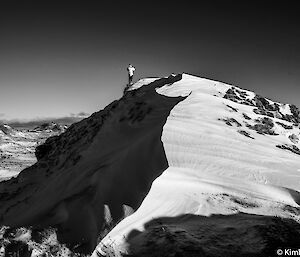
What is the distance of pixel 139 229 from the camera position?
567 inches

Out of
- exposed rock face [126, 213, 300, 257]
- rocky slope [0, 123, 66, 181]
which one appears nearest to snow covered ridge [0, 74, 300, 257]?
exposed rock face [126, 213, 300, 257]

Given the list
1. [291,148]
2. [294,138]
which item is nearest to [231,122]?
[291,148]

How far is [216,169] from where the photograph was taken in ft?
64.1

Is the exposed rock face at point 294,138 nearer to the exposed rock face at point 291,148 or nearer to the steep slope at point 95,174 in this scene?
the exposed rock face at point 291,148

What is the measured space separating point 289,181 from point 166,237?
9.35 m

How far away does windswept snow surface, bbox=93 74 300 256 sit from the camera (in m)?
15.9

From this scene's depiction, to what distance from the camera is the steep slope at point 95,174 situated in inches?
660

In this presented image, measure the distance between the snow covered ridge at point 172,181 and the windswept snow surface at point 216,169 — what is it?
0.06 metres

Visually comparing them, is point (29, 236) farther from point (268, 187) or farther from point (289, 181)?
point (289, 181)

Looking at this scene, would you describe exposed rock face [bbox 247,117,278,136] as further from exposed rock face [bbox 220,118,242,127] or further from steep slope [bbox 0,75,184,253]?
steep slope [bbox 0,75,184,253]

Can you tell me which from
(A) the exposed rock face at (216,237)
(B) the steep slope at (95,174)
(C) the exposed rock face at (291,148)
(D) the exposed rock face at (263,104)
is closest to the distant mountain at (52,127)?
(B) the steep slope at (95,174)

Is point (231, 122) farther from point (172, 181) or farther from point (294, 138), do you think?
point (172, 181)

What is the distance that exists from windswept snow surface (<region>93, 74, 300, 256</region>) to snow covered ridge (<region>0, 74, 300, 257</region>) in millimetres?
56

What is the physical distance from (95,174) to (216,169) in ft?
20.0
